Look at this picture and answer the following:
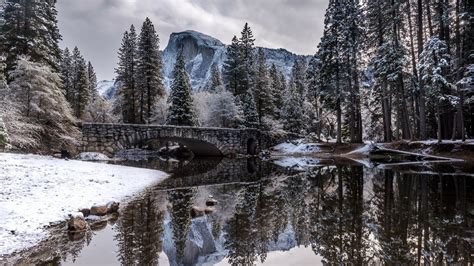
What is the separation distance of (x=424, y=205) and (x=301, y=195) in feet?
12.4

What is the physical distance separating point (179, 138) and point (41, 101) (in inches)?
489

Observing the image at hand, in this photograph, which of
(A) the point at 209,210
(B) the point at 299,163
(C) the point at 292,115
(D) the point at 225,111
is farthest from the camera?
(C) the point at 292,115

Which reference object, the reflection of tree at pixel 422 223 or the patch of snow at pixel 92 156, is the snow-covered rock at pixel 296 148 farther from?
the reflection of tree at pixel 422 223

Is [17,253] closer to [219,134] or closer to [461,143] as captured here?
[461,143]

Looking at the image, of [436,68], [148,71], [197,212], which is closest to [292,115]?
[148,71]

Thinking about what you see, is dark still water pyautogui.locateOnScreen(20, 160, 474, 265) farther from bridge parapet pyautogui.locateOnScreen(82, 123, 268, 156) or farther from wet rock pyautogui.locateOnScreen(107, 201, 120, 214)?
bridge parapet pyautogui.locateOnScreen(82, 123, 268, 156)

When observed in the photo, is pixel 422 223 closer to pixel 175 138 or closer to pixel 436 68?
pixel 436 68

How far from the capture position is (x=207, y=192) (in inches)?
489

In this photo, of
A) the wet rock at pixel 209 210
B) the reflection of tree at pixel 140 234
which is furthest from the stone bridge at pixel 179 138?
the wet rock at pixel 209 210

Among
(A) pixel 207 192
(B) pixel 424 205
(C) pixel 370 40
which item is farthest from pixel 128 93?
(B) pixel 424 205

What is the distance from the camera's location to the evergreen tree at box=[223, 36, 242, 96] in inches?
1849

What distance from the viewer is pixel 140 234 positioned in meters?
6.64

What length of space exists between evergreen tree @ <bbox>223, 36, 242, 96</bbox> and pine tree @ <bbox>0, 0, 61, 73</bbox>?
2484 centimetres

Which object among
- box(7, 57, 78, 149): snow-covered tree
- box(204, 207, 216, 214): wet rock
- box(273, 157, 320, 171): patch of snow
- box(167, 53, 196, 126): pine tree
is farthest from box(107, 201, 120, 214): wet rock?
box(167, 53, 196, 126): pine tree
